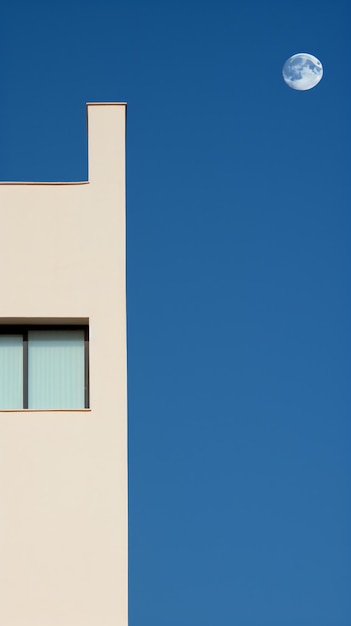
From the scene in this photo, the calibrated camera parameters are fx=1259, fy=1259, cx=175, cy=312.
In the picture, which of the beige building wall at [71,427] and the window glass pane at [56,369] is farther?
the window glass pane at [56,369]

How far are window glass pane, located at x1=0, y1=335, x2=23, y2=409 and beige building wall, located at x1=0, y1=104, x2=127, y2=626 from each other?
0.41 m

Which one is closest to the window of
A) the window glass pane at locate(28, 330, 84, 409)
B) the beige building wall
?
the window glass pane at locate(28, 330, 84, 409)

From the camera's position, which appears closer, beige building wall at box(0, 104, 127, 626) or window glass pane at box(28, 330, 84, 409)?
beige building wall at box(0, 104, 127, 626)

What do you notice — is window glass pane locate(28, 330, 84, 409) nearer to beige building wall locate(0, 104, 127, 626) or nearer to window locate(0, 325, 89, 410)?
window locate(0, 325, 89, 410)

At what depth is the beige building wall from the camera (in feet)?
56.9

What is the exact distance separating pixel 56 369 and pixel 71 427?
4.39 feet

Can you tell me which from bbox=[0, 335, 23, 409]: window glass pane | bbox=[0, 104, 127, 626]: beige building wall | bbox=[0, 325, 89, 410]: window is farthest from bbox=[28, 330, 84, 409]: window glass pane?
bbox=[0, 104, 127, 626]: beige building wall

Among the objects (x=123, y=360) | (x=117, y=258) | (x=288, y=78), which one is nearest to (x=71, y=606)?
(x=123, y=360)

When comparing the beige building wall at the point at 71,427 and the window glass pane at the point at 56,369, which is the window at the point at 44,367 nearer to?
the window glass pane at the point at 56,369

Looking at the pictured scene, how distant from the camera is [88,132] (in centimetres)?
1889

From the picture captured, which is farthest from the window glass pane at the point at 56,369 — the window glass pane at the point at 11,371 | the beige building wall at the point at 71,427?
the beige building wall at the point at 71,427

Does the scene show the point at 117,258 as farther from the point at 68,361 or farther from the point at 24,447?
the point at 24,447

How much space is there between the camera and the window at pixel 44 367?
18.8 m

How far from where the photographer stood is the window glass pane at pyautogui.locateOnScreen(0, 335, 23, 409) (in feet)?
61.8
